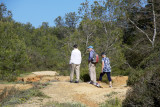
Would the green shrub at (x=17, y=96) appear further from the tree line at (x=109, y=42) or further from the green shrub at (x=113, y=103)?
the tree line at (x=109, y=42)

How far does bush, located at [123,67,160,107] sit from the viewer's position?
5505mm

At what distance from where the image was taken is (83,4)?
24.7m

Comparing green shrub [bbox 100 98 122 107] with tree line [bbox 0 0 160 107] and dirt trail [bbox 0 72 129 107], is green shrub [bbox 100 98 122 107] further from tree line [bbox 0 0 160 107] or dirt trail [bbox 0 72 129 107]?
tree line [bbox 0 0 160 107]

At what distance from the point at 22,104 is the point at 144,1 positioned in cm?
1770

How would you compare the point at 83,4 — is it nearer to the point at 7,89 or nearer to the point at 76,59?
the point at 76,59

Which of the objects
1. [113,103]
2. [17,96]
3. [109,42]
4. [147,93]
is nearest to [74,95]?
[113,103]

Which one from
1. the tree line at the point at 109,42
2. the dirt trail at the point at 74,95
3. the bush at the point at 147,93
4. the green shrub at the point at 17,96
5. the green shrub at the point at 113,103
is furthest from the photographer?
the tree line at the point at 109,42

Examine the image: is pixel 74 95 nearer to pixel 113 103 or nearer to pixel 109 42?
pixel 113 103

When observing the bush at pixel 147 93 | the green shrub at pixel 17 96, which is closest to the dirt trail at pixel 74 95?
the green shrub at pixel 17 96

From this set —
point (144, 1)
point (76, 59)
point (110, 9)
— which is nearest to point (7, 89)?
point (76, 59)

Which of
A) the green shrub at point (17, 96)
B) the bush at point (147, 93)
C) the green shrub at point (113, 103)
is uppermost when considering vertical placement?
the bush at point (147, 93)

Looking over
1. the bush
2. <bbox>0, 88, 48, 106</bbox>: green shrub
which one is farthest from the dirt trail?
the bush

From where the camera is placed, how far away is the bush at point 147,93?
Answer: 5.51m

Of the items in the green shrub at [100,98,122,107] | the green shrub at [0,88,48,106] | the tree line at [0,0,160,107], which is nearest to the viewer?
the green shrub at [100,98,122,107]
